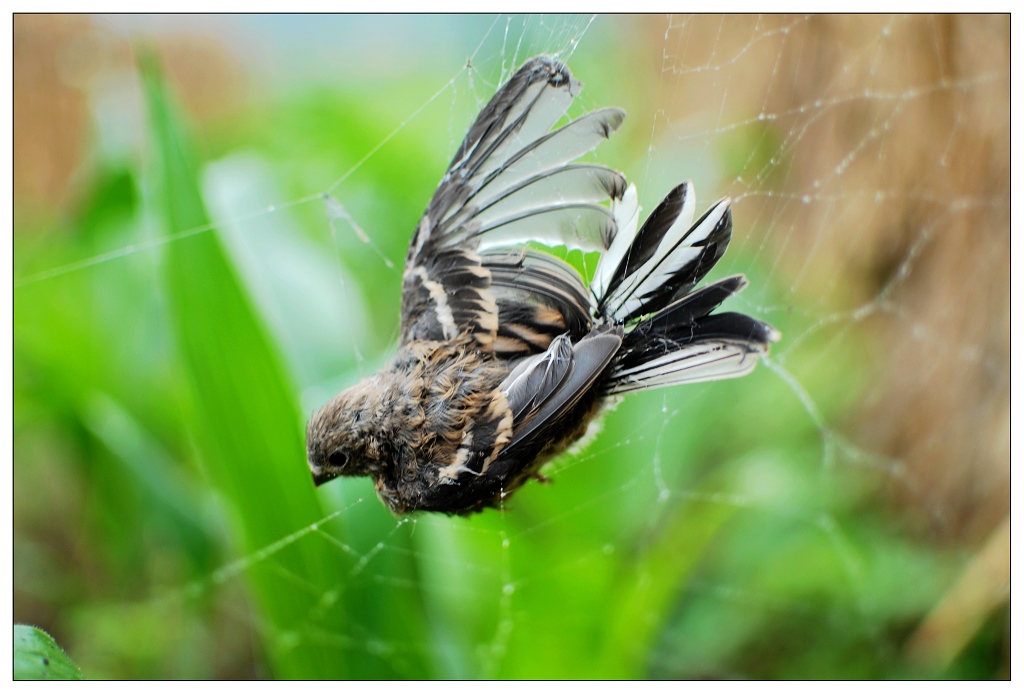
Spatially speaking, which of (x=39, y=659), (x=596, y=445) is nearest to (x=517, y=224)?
(x=596, y=445)

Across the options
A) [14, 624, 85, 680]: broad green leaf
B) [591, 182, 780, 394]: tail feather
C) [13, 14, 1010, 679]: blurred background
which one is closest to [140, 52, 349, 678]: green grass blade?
[13, 14, 1010, 679]: blurred background

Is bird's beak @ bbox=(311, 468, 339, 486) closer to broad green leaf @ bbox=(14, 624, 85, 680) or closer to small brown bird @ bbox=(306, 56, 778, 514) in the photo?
small brown bird @ bbox=(306, 56, 778, 514)

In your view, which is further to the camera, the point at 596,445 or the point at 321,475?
the point at 596,445

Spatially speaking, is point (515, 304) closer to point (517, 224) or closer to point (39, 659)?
point (517, 224)

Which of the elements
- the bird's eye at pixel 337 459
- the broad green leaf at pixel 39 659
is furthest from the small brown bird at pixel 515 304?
the broad green leaf at pixel 39 659
